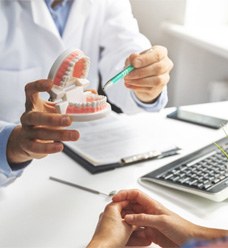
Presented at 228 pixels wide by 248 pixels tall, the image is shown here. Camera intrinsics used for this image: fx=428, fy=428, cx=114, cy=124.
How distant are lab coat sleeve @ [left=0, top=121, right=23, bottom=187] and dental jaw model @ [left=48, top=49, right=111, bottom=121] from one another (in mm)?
129

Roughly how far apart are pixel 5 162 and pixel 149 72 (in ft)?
1.18

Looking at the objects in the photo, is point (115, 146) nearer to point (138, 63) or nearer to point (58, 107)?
point (138, 63)

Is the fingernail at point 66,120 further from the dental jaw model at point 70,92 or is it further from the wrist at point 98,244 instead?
the wrist at point 98,244

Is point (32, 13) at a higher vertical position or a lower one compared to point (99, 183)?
higher

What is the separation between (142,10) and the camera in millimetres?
1768

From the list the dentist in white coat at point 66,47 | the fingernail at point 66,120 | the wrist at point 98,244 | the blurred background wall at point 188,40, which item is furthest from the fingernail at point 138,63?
the blurred background wall at point 188,40

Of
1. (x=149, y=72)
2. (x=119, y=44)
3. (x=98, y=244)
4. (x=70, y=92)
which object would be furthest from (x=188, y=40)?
(x=98, y=244)

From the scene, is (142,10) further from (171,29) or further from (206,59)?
A: (206,59)

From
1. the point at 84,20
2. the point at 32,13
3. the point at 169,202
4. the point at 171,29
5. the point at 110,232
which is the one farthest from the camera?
the point at 171,29

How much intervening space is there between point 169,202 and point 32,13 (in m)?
0.62

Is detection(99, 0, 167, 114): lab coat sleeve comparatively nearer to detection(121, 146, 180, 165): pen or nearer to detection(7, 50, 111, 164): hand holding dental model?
detection(121, 146, 180, 165): pen

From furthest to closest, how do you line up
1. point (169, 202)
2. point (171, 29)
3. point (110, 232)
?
point (171, 29) → point (169, 202) → point (110, 232)

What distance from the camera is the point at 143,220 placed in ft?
2.06

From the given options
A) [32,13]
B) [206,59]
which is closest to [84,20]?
[32,13]
